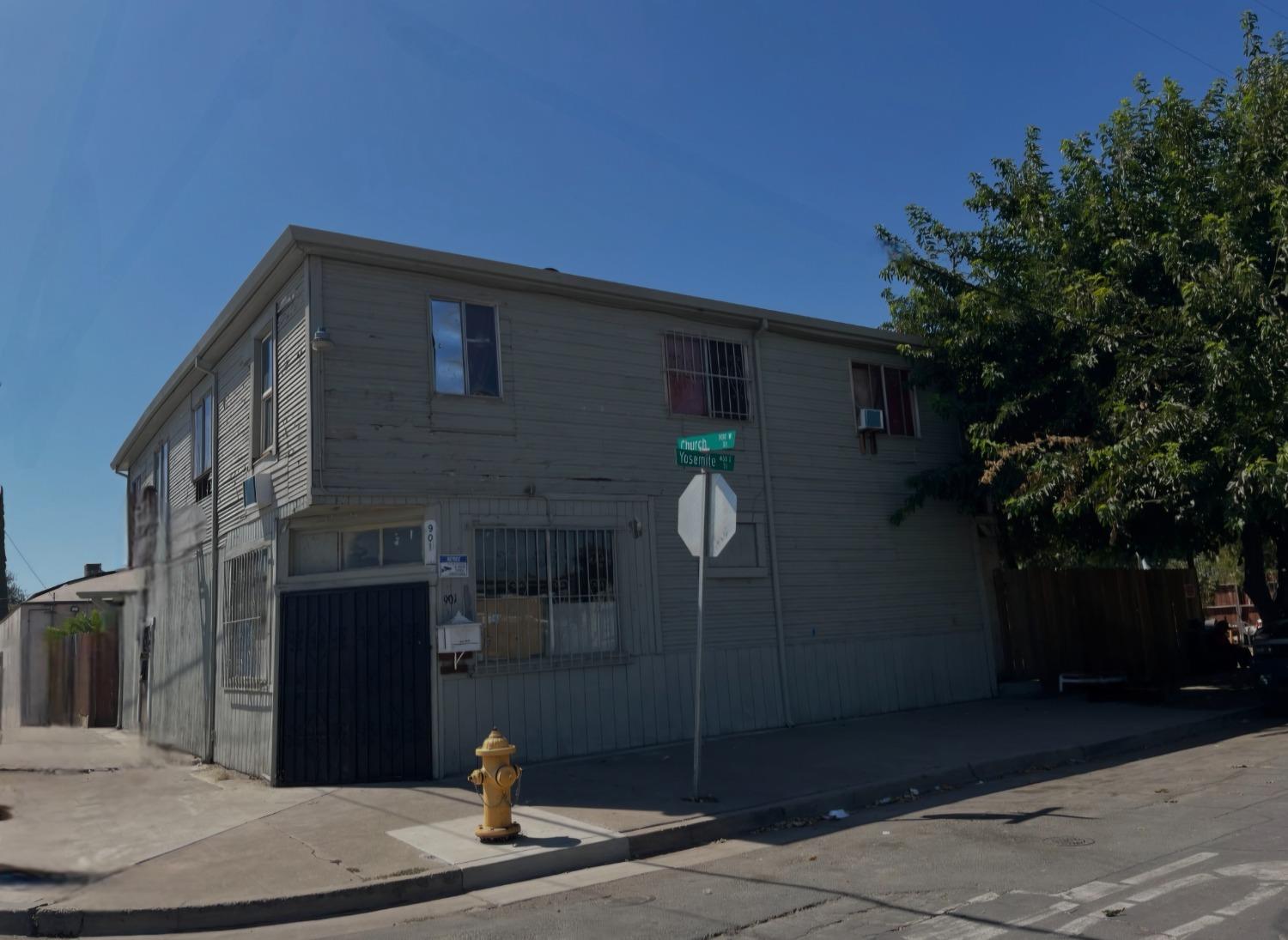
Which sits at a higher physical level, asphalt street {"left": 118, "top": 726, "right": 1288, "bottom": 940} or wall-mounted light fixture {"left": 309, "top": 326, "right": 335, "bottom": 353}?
wall-mounted light fixture {"left": 309, "top": 326, "right": 335, "bottom": 353}

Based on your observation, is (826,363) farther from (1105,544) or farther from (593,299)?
(1105,544)

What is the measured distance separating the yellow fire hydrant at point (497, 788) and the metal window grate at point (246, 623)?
179 inches

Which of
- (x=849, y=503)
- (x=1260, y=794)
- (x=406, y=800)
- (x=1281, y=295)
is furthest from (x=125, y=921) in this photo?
(x=1281, y=295)

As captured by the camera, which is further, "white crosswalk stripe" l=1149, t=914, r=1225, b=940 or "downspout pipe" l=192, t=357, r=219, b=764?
"downspout pipe" l=192, t=357, r=219, b=764

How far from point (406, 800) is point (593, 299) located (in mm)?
6513

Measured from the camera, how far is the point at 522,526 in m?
11.9

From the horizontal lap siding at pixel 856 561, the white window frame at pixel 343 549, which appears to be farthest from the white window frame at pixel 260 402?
the horizontal lap siding at pixel 856 561

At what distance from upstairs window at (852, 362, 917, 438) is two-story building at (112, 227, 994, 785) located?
0.14ft

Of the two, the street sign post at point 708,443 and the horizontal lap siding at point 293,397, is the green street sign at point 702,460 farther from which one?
the horizontal lap siding at point 293,397

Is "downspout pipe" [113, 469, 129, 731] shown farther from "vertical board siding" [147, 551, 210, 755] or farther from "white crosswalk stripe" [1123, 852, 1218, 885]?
"white crosswalk stripe" [1123, 852, 1218, 885]

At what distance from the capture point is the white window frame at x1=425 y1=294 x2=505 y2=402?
38.7ft

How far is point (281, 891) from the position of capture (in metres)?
6.73

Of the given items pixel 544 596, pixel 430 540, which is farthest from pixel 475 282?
pixel 544 596

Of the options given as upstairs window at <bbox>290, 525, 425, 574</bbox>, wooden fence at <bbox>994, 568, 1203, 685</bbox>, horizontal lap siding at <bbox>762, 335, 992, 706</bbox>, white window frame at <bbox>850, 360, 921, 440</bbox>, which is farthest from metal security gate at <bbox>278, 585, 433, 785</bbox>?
wooden fence at <bbox>994, 568, 1203, 685</bbox>
